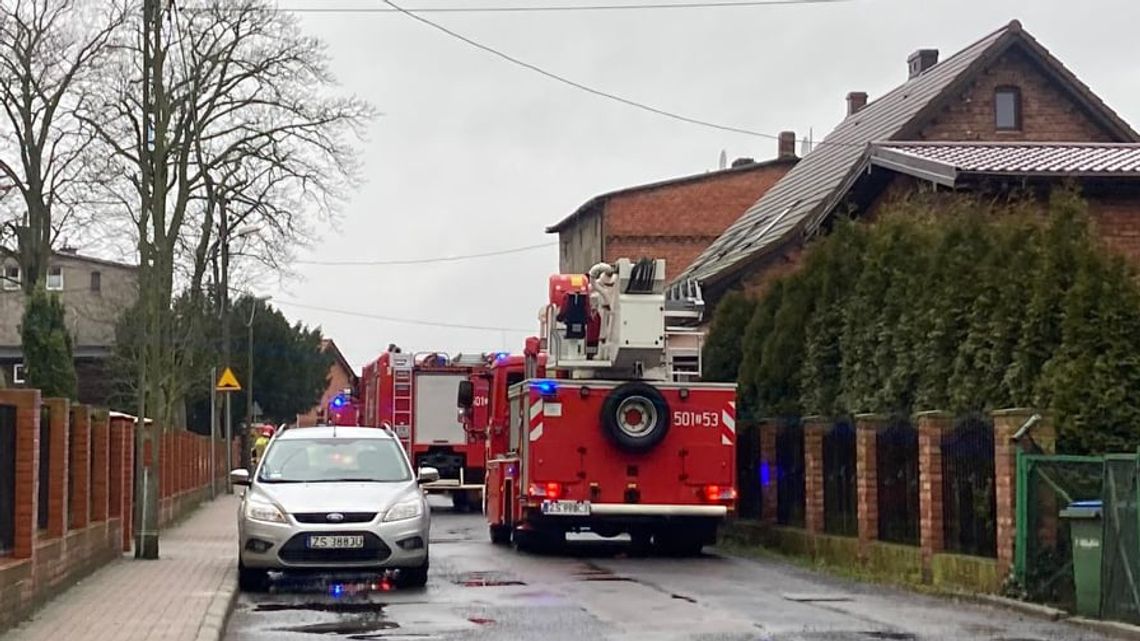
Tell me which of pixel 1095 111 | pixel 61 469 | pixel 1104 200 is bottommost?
pixel 61 469

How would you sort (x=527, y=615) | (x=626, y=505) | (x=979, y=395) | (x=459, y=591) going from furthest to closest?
(x=626, y=505) < (x=979, y=395) < (x=459, y=591) < (x=527, y=615)

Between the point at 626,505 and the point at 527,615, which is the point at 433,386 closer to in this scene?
the point at 626,505

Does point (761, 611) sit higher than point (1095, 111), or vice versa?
point (1095, 111)

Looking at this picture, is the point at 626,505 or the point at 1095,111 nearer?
the point at 626,505

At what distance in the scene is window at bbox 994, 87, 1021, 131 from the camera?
36156mm

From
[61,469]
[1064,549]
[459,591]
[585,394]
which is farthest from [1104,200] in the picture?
[61,469]

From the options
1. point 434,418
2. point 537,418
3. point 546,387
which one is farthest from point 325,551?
point 434,418

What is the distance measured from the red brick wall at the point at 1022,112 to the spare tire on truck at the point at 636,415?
16.4m

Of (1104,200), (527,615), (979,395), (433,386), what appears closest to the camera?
(527,615)

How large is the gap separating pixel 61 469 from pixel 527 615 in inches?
165

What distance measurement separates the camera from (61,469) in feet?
49.3

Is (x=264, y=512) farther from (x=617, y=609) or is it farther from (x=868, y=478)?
(x=868, y=478)

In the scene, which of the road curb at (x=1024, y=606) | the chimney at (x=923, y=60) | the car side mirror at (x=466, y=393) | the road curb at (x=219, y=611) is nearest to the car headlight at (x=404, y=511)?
the road curb at (x=219, y=611)

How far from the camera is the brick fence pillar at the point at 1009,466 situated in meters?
16.1
